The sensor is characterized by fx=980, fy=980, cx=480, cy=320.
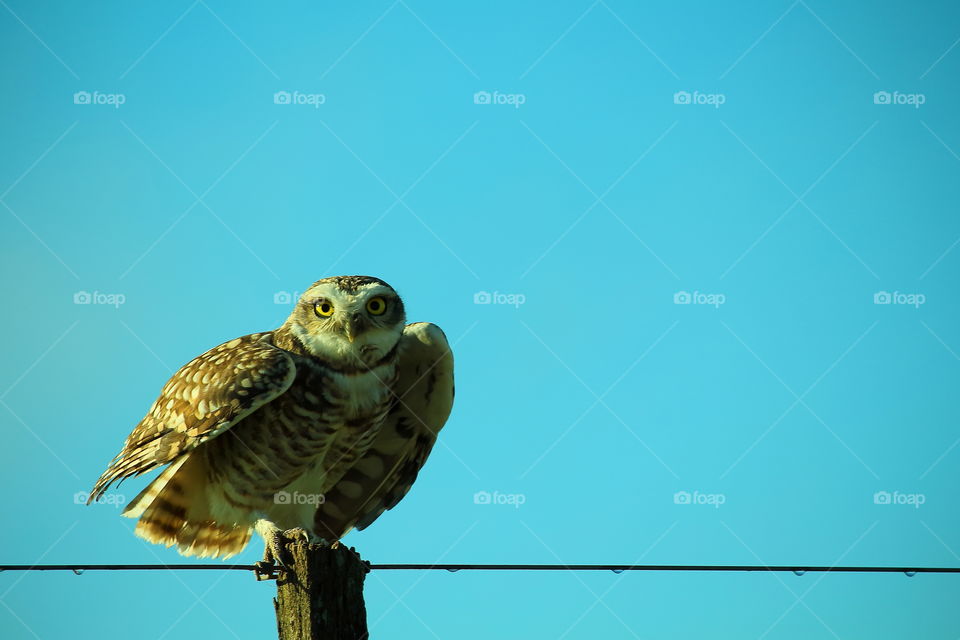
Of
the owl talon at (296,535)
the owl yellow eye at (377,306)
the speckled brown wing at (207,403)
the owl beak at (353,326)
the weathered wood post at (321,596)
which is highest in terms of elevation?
the owl yellow eye at (377,306)

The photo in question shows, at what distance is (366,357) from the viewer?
19.5 ft

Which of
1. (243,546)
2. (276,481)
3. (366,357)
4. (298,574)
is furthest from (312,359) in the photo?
(298,574)

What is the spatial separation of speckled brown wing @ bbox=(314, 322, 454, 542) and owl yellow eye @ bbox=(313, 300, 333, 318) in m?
0.60

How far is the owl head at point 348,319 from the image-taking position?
230 inches

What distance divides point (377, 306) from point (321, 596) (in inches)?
93.7

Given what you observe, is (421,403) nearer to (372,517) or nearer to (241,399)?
(372,517)

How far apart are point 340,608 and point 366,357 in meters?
2.28

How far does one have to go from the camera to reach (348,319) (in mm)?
5816

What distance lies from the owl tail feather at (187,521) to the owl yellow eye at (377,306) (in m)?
1.37

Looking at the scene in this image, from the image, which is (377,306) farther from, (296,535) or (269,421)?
(296,535)

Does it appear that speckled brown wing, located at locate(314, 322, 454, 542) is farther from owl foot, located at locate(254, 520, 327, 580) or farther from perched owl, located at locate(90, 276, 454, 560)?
owl foot, located at locate(254, 520, 327, 580)

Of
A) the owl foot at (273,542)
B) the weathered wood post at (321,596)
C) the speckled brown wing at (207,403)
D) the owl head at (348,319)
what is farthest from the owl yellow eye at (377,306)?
the weathered wood post at (321,596)

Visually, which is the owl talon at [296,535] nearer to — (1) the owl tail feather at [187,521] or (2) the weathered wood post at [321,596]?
(2) the weathered wood post at [321,596]

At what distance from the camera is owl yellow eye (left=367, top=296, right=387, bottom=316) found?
5879mm
